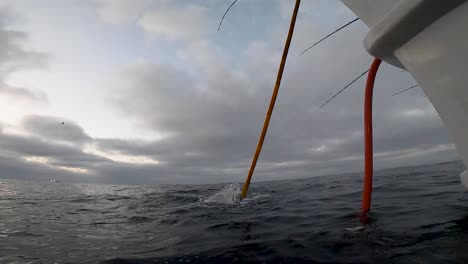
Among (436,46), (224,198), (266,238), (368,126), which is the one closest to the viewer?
(436,46)

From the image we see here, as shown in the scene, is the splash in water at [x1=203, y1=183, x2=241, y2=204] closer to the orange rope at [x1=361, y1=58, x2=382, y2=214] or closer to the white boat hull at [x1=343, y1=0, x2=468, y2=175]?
the orange rope at [x1=361, y1=58, x2=382, y2=214]

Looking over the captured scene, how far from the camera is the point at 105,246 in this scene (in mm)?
5480

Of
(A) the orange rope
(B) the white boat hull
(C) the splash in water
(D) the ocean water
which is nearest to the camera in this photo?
(B) the white boat hull

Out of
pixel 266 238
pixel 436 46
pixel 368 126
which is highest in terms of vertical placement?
pixel 436 46

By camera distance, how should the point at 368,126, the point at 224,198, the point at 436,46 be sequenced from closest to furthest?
1. the point at 436,46
2. the point at 368,126
3. the point at 224,198

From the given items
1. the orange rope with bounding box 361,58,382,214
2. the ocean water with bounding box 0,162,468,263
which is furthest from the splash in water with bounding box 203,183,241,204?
the orange rope with bounding box 361,58,382,214

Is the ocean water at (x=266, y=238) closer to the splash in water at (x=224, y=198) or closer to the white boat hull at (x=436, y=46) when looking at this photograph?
the white boat hull at (x=436, y=46)

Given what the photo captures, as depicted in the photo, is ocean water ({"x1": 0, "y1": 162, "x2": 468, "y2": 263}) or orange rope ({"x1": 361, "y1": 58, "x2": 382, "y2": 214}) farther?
ocean water ({"x1": 0, "y1": 162, "x2": 468, "y2": 263})

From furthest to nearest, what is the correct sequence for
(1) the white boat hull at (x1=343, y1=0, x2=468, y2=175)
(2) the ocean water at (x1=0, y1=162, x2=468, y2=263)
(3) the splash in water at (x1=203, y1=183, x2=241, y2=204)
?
(3) the splash in water at (x1=203, y1=183, x2=241, y2=204), (2) the ocean water at (x1=0, y1=162, x2=468, y2=263), (1) the white boat hull at (x1=343, y1=0, x2=468, y2=175)

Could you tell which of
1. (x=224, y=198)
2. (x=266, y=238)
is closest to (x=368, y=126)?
(x=266, y=238)

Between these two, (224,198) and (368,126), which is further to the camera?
(224,198)

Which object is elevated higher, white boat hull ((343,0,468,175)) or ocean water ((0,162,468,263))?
white boat hull ((343,0,468,175))

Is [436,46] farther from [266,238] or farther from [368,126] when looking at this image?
[266,238]

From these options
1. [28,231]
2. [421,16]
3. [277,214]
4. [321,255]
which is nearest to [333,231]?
[321,255]
